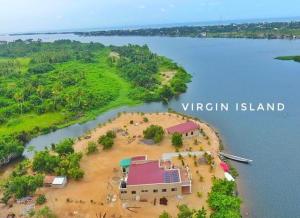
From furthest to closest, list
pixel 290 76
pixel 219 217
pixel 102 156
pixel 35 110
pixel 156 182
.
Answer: pixel 290 76 < pixel 35 110 < pixel 102 156 < pixel 156 182 < pixel 219 217

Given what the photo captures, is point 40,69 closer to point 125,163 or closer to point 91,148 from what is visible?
point 91,148

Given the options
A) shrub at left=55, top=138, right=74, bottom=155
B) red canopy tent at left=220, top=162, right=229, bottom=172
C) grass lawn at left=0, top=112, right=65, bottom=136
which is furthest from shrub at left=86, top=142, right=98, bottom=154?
grass lawn at left=0, top=112, right=65, bottom=136

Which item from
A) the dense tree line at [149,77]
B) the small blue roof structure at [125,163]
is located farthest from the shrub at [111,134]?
the dense tree line at [149,77]

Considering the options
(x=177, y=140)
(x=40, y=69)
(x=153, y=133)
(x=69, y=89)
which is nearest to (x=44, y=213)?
(x=177, y=140)

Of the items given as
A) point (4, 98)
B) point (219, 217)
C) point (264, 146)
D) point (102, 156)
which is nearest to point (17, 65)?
point (4, 98)

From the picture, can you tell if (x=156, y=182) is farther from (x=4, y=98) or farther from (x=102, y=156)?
(x=4, y=98)

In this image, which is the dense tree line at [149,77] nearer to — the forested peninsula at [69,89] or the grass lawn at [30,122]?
the forested peninsula at [69,89]
